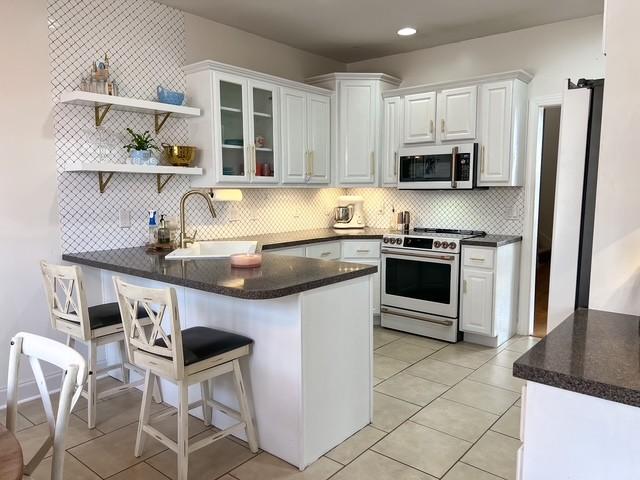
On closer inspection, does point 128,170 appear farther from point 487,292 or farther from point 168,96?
point 487,292

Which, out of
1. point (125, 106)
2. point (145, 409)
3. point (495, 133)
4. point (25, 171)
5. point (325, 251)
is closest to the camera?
point (145, 409)

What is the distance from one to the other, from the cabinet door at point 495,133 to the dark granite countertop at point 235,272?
6.62 feet

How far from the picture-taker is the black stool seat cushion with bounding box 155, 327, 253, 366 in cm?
210

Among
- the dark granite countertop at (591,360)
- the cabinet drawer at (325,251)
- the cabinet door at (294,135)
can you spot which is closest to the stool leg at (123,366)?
the cabinet drawer at (325,251)

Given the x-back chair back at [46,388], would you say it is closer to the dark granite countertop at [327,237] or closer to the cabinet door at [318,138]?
the dark granite countertop at [327,237]

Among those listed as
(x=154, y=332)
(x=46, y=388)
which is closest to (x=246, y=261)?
(x=154, y=332)

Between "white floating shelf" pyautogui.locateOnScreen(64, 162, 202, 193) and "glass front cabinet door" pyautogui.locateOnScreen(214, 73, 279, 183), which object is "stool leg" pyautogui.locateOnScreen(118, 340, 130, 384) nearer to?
A: "white floating shelf" pyautogui.locateOnScreen(64, 162, 202, 193)

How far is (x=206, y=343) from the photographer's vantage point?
2209 millimetres

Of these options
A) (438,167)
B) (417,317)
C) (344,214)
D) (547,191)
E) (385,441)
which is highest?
(438,167)

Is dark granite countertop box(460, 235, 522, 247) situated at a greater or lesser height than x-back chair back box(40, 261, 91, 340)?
greater

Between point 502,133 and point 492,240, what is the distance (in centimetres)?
89

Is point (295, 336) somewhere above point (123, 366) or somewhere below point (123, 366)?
above

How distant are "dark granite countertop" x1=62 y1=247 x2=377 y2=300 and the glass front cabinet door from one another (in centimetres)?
101

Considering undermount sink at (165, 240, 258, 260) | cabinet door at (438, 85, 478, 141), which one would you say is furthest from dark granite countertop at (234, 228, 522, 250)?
cabinet door at (438, 85, 478, 141)
